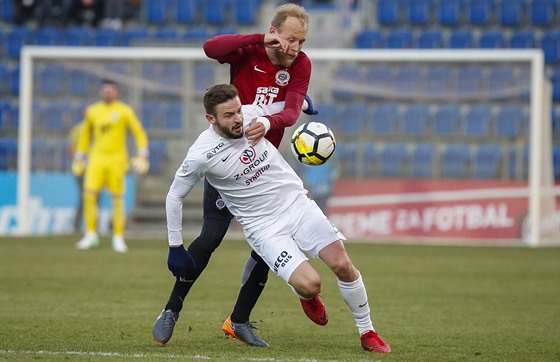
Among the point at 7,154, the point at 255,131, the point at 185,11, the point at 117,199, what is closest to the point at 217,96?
the point at 255,131

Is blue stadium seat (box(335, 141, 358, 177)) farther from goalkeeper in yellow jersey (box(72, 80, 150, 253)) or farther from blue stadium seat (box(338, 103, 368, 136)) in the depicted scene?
goalkeeper in yellow jersey (box(72, 80, 150, 253))

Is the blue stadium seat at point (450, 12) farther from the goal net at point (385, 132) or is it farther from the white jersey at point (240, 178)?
the white jersey at point (240, 178)

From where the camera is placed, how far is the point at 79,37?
73.5 feet

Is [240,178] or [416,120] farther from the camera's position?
[416,120]

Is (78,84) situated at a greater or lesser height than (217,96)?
greater

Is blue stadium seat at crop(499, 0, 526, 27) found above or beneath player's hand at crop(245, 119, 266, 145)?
above

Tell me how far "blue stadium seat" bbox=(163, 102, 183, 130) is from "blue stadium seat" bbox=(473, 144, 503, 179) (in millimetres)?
5202

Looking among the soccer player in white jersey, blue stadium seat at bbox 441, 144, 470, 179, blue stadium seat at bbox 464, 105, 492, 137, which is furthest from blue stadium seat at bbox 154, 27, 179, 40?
the soccer player in white jersey

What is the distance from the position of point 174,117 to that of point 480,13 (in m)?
7.91

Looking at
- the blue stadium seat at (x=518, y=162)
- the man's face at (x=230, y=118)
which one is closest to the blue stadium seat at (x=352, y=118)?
the blue stadium seat at (x=518, y=162)

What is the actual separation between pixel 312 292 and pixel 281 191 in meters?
0.75

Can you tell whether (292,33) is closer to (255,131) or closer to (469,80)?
(255,131)

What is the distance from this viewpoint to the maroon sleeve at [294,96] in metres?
6.76

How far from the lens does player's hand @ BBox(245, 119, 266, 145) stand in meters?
6.48
